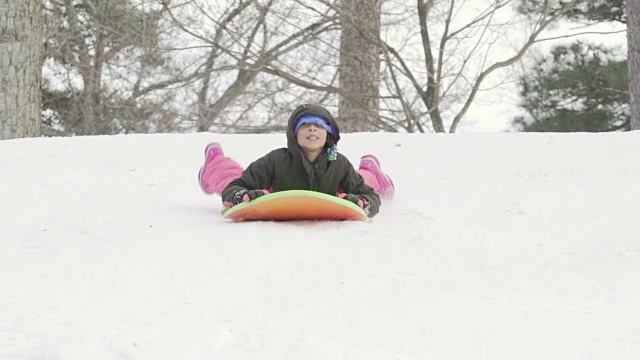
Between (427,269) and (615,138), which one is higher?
(615,138)

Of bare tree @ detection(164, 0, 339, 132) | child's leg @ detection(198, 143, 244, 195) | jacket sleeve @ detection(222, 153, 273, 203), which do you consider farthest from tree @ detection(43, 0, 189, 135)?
jacket sleeve @ detection(222, 153, 273, 203)

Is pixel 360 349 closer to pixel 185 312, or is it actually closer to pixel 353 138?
pixel 185 312

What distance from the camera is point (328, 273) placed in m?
3.17

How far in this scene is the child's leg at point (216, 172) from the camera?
5.05 m

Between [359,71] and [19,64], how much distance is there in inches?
163

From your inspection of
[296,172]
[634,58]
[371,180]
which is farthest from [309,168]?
[634,58]

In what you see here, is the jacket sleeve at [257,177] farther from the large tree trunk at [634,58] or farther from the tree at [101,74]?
the tree at [101,74]

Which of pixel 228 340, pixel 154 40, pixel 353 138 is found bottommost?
pixel 228 340

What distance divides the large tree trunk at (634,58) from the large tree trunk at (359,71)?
3017 mm

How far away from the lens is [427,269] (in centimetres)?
330

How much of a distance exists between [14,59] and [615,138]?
570 cm

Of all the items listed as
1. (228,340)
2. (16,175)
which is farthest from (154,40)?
(228,340)

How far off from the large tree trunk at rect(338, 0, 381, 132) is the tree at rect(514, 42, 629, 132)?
4.66 m

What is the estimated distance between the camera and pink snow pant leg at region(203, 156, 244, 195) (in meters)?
5.05
